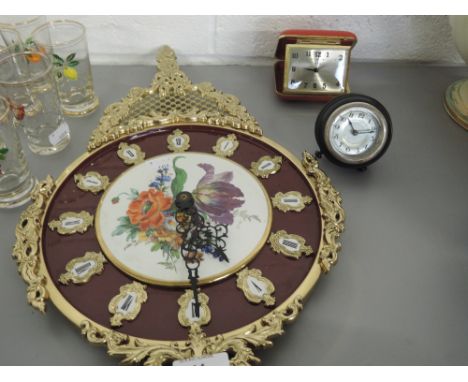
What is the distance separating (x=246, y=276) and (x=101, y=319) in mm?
212

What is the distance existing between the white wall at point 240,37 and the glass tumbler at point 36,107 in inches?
6.4

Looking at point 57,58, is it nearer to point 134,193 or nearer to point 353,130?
point 134,193

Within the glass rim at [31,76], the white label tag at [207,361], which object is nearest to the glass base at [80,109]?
the glass rim at [31,76]

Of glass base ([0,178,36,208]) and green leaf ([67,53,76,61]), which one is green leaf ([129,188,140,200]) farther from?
green leaf ([67,53,76,61])

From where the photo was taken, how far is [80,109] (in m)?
1.04

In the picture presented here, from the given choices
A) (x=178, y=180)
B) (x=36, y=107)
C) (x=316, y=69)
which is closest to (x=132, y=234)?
(x=178, y=180)

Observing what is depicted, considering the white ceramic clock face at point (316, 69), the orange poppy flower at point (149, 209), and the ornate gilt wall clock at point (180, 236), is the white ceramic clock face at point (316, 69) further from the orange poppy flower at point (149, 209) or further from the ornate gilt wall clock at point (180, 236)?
the orange poppy flower at point (149, 209)

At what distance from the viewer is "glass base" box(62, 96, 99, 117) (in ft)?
3.39

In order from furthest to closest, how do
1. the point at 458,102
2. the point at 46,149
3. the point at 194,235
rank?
1. the point at 458,102
2. the point at 46,149
3. the point at 194,235

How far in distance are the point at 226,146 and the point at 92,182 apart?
0.81 ft

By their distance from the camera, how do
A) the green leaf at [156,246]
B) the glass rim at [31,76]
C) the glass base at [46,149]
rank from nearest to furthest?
the green leaf at [156,246]
the glass rim at [31,76]
the glass base at [46,149]

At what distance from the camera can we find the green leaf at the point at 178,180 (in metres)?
0.83

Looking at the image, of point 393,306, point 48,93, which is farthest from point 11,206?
point 393,306

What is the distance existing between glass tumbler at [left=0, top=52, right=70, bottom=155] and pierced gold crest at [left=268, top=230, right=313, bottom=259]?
466mm
